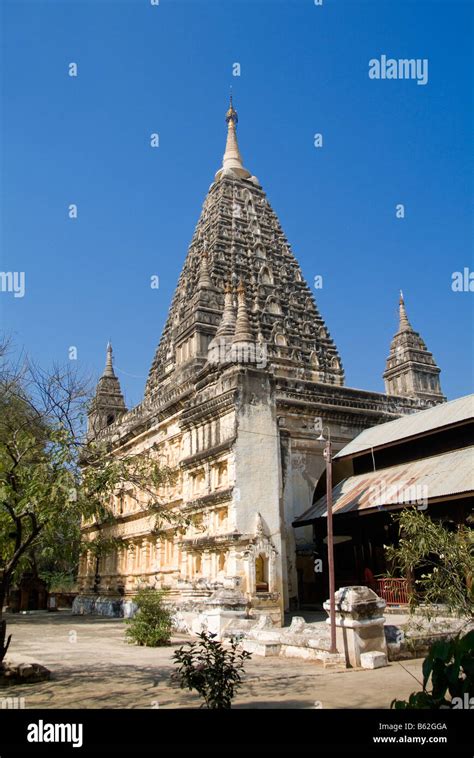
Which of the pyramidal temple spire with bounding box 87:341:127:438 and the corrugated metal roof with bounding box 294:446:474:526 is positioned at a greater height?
the pyramidal temple spire with bounding box 87:341:127:438

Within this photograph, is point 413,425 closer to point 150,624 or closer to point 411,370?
point 150,624

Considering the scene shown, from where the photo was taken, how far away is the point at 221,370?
77.4 ft

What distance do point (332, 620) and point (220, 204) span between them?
104ft

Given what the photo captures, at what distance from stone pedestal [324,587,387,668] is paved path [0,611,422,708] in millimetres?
533

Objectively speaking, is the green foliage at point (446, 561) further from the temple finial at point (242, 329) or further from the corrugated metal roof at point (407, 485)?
the temple finial at point (242, 329)

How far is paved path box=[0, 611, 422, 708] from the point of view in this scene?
9.83 m

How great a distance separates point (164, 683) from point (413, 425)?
596 inches

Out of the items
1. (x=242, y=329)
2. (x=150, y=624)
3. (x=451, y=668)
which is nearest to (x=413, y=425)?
(x=242, y=329)

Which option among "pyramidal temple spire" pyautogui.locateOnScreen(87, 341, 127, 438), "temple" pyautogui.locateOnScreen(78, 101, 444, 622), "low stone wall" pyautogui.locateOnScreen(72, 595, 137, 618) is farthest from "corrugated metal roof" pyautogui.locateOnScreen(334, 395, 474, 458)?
"pyramidal temple spire" pyautogui.locateOnScreen(87, 341, 127, 438)

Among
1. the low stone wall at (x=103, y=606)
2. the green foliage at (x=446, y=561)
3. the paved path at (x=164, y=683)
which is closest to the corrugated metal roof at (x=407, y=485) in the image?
the paved path at (x=164, y=683)

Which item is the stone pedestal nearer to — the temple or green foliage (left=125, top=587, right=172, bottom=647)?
the temple
